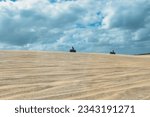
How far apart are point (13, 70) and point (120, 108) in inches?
85.3

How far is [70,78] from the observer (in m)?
5.43

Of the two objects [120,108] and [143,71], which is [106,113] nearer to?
[120,108]

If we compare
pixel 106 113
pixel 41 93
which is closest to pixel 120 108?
pixel 106 113

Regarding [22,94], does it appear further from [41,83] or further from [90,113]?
[90,113]

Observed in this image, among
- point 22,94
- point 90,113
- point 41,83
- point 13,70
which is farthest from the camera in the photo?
point 13,70

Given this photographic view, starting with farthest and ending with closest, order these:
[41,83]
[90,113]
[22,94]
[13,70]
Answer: [13,70], [41,83], [22,94], [90,113]

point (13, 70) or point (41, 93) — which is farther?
point (13, 70)

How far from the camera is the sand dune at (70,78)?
471cm

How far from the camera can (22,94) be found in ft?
15.5

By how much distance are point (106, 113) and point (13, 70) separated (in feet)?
7.02

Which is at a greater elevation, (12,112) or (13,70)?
(13,70)

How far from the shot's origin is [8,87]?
4.97 meters

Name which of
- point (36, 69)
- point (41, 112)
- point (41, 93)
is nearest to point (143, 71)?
point (36, 69)

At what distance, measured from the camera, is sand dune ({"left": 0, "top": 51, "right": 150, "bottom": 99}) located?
15.5ft
